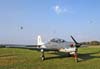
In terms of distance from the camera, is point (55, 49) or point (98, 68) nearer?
point (98, 68)

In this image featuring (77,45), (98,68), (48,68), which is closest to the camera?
(98,68)

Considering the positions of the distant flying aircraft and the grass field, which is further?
the distant flying aircraft

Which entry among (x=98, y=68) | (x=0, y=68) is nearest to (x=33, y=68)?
(x=0, y=68)

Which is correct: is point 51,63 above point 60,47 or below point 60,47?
below

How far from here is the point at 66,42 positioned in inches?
1339

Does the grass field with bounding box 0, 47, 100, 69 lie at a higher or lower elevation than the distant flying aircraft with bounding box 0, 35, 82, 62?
lower

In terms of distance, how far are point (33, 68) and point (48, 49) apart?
1085cm

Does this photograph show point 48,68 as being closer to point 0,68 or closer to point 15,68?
point 15,68

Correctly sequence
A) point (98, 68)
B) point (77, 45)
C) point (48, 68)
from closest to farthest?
point (98, 68)
point (48, 68)
point (77, 45)

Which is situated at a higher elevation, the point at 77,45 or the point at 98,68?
the point at 77,45

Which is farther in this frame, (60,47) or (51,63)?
(60,47)

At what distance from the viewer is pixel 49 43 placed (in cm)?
3544

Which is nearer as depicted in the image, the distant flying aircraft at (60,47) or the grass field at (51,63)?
the grass field at (51,63)

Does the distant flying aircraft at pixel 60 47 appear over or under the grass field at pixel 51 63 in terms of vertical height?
over
